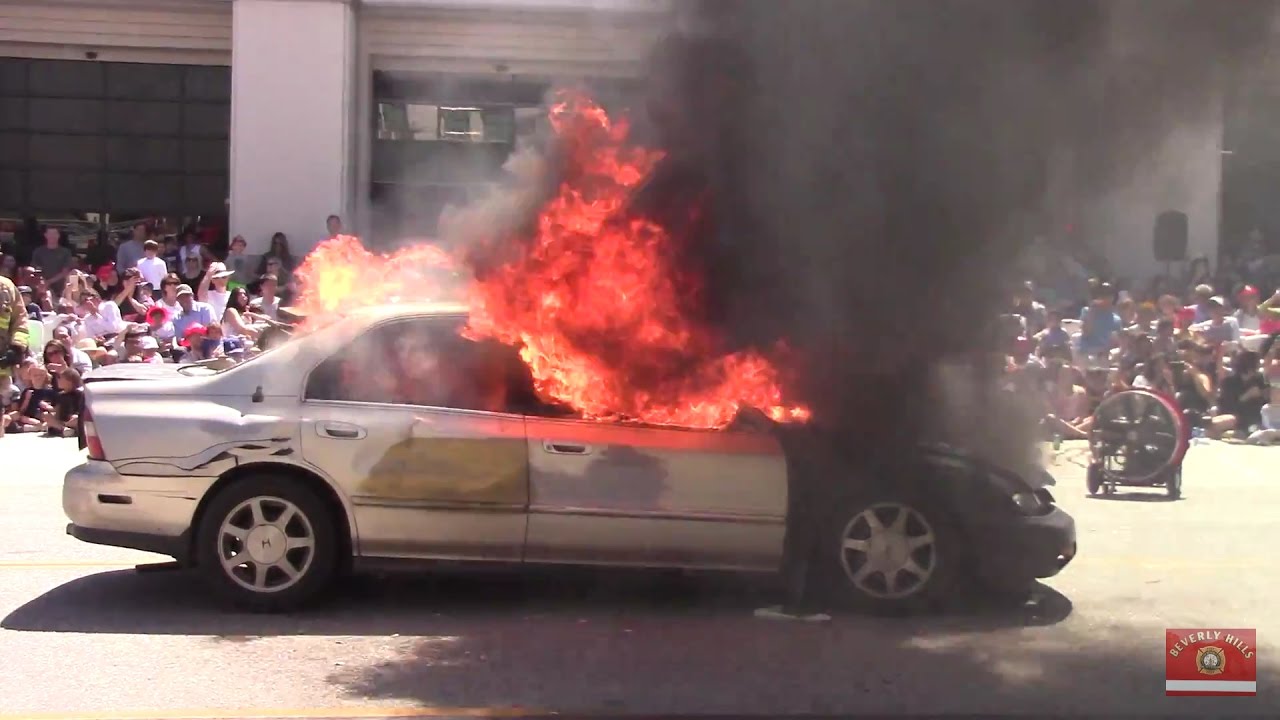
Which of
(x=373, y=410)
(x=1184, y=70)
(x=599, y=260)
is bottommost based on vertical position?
(x=373, y=410)

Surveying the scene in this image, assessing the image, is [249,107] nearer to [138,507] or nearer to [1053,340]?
[1053,340]

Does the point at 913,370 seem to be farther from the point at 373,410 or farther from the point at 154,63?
the point at 154,63

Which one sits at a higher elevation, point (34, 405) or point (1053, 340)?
point (1053, 340)

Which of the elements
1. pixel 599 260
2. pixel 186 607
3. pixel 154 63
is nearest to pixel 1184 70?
pixel 599 260

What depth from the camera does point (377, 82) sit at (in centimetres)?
1586

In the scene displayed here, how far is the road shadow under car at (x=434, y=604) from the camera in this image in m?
5.90

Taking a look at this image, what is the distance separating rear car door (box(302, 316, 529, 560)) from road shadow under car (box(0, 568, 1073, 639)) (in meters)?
0.31

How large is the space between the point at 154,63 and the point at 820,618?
13513mm

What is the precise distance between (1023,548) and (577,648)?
2151 millimetres

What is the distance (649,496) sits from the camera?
590 centimetres

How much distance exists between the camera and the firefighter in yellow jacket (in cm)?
1223

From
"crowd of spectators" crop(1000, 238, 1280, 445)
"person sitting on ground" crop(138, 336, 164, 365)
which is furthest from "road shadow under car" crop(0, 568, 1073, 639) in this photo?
"person sitting on ground" crop(138, 336, 164, 365)

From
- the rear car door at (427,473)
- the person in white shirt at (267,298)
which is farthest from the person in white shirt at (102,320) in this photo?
the rear car door at (427,473)

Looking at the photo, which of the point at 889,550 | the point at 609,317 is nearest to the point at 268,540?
the point at 609,317
